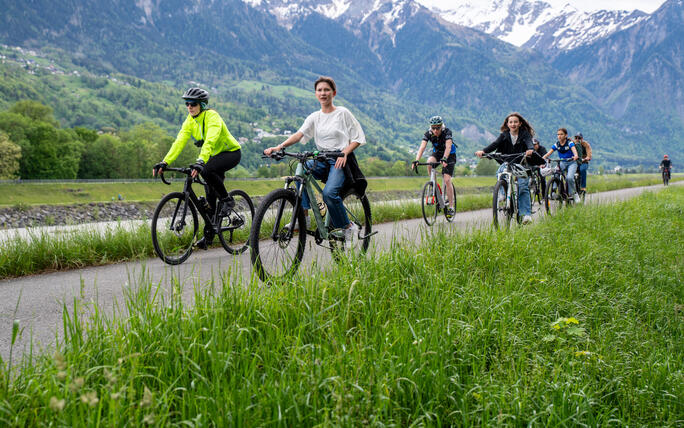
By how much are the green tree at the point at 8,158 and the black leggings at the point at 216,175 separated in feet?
243

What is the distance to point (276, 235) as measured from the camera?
4.91 m

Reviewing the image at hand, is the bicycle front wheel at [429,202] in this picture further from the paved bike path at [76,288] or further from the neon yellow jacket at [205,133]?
the neon yellow jacket at [205,133]

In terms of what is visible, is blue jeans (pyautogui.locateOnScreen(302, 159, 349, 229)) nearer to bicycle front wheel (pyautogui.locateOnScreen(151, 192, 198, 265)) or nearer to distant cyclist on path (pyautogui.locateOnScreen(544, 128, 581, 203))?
bicycle front wheel (pyautogui.locateOnScreen(151, 192, 198, 265))

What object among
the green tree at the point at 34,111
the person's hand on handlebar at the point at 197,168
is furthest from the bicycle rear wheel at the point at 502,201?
the green tree at the point at 34,111

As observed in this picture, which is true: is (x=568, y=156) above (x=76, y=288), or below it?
above

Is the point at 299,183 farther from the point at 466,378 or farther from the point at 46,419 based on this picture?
the point at 46,419

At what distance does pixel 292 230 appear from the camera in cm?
508

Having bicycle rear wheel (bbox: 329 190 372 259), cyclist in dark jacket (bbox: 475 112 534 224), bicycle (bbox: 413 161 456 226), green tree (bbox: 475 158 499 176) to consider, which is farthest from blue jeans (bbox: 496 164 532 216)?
green tree (bbox: 475 158 499 176)

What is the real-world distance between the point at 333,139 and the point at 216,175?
78.6 inches

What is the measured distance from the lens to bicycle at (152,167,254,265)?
6219mm

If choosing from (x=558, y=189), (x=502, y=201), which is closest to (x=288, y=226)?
(x=502, y=201)

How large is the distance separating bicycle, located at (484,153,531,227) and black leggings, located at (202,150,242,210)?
4609mm

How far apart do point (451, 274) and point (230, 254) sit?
3.45m

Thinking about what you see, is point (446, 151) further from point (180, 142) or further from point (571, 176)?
point (180, 142)
